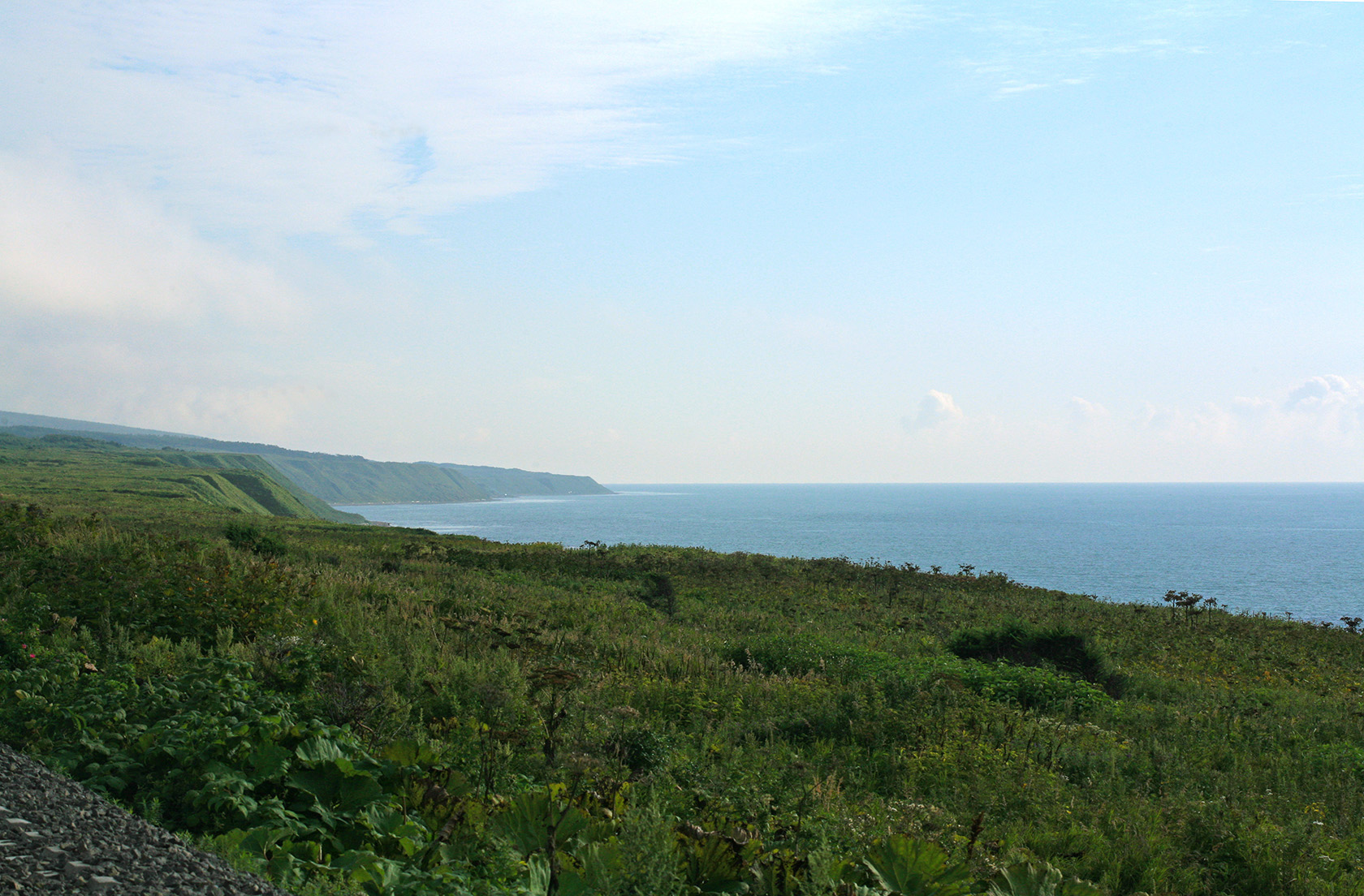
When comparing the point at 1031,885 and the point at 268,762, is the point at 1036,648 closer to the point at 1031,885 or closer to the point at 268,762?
the point at 1031,885

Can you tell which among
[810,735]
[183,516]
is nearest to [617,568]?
[810,735]

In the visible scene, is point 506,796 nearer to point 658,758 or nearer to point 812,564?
point 658,758

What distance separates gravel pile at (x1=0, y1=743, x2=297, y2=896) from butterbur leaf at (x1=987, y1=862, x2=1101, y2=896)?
3609mm

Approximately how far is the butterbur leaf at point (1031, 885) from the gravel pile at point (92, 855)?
11.8 feet

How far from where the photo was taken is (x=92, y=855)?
3.49 metres

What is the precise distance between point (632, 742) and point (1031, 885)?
3.70 m

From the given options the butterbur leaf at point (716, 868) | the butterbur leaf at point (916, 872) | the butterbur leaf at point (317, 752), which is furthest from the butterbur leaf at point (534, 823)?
the butterbur leaf at point (916, 872)

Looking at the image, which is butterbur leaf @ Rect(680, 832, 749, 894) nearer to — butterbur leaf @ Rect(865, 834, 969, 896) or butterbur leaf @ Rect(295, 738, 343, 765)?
butterbur leaf @ Rect(865, 834, 969, 896)

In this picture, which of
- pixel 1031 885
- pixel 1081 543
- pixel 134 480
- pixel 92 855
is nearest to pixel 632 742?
pixel 1031 885

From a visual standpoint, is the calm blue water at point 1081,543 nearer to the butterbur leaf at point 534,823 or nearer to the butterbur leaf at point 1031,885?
the butterbur leaf at point 1031,885

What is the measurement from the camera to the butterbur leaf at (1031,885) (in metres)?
4.04

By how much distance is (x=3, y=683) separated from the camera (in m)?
6.18

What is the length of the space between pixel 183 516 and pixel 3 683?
3702 cm

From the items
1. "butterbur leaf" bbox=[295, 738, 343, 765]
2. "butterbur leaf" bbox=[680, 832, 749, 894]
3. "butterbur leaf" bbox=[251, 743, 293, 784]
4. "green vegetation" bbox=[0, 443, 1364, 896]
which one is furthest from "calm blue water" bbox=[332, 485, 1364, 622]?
"butterbur leaf" bbox=[251, 743, 293, 784]
